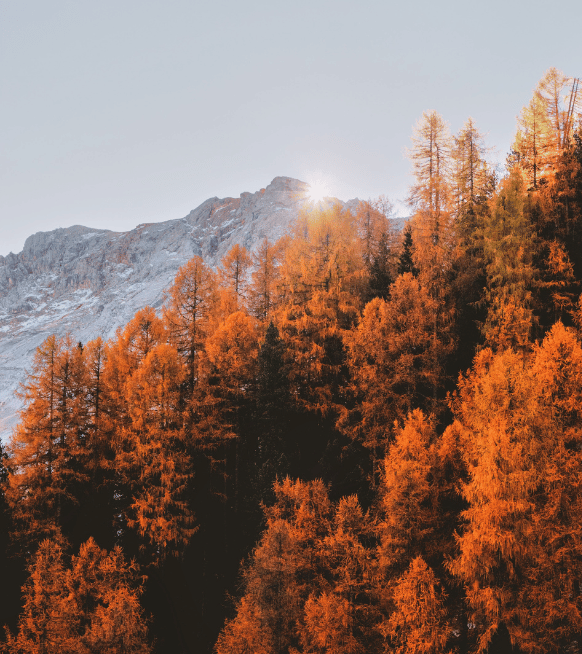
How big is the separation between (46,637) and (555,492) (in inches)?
791

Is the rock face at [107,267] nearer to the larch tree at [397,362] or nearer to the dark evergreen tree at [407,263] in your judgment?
the dark evergreen tree at [407,263]

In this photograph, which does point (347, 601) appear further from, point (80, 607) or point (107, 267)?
point (107, 267)

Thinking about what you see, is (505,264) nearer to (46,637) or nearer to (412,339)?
(412,339)

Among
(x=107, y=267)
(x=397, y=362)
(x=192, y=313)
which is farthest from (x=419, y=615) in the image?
(x=107, y=267)

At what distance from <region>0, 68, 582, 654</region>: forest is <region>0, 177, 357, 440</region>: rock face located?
73347mm

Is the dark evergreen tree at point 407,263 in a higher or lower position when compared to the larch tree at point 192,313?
higher

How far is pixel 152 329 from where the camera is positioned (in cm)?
2553

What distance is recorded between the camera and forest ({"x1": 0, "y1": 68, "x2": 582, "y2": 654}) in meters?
12.9

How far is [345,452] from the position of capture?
19.6 meters

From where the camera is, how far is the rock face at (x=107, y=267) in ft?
346

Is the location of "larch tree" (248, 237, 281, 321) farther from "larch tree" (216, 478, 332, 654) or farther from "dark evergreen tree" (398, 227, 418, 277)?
"larch tree" (216, 478, 332, 654)

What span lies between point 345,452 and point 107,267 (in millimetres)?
138661

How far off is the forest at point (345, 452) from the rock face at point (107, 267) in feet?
241

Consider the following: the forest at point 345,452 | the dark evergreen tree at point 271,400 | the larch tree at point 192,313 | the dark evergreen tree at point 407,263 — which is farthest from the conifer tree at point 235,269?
the dark evergreen tree at point 407,263
